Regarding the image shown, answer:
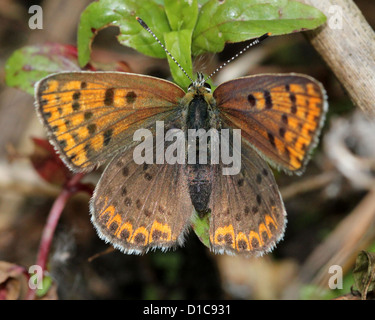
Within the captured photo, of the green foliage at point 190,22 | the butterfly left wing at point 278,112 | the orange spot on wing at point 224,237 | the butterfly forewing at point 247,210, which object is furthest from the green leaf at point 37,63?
the orange spot on wing at point 224,237

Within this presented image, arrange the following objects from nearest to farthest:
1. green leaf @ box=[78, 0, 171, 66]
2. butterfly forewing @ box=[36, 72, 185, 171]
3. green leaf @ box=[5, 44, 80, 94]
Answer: butterfly forewing @ box=[36, 72, 185, 171]
green leaf @ box=[78, 0, 171, 66]
green leaf @ box=[5, 44, 80, 94]

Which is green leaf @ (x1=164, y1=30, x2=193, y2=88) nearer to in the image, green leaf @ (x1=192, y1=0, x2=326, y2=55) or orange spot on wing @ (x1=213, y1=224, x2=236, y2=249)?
green leaf @ (x1=192, y1=0, x2=326, y2=55)

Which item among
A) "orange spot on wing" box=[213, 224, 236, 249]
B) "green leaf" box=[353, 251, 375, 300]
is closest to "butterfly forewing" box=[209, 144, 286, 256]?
"orange spot on wing" box=[213, 224, 236, 249]

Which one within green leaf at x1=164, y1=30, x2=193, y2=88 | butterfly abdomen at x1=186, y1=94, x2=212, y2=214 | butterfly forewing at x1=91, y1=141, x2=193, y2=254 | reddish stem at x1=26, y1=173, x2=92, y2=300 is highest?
green leaf at x1=164, y1=30, x2=193, y2=88

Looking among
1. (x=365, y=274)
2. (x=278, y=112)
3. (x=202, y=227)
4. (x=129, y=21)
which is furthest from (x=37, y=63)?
(x=365, y=274)

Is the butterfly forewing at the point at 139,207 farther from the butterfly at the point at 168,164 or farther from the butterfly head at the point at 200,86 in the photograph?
the butterfly head at the point at 200,86

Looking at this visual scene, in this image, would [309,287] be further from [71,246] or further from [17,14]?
[17,14]

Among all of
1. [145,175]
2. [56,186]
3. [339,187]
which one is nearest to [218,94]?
[145,175]
